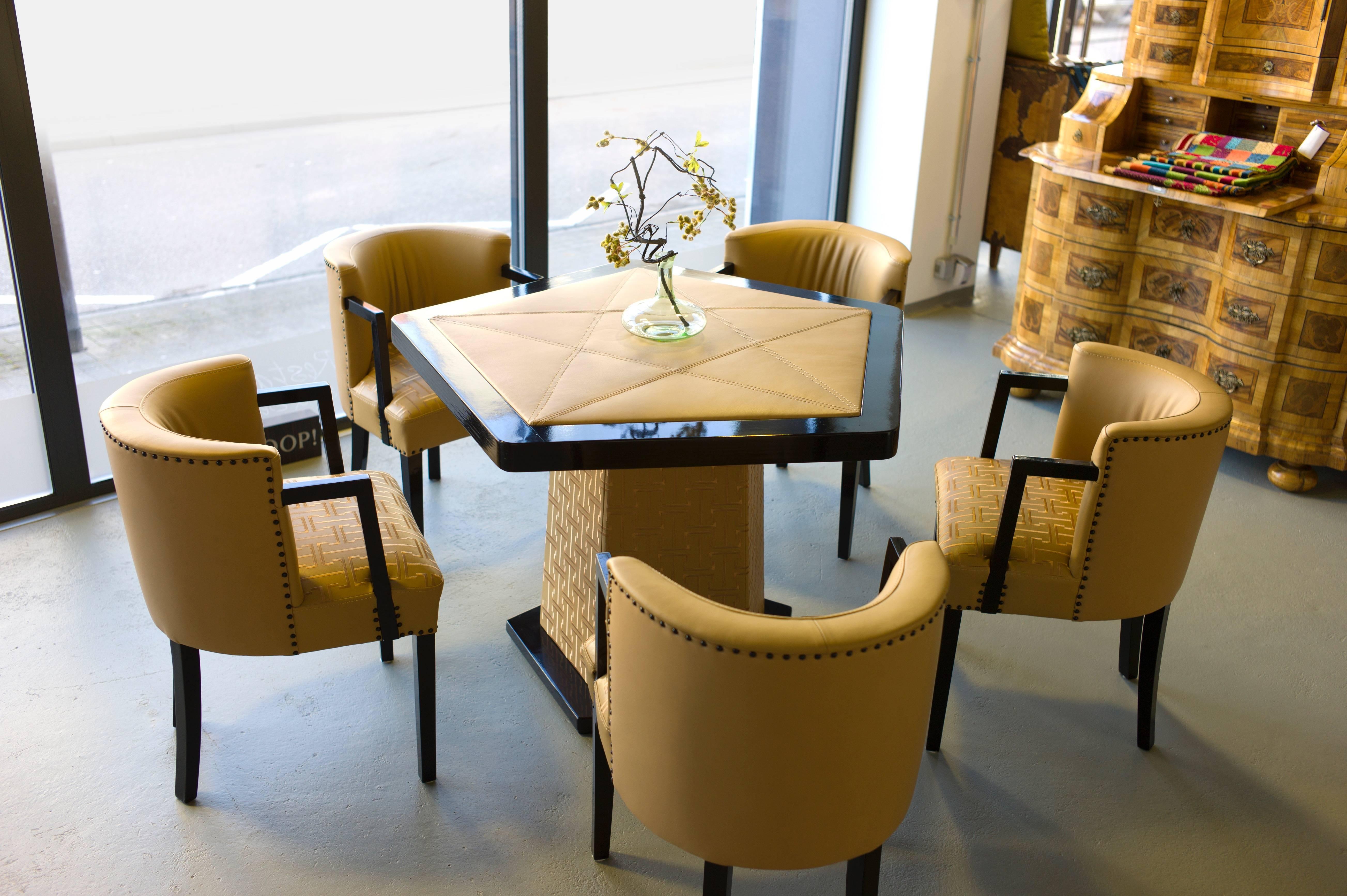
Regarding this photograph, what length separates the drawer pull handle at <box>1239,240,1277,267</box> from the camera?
361 cm

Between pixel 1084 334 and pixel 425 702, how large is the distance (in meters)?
2.98

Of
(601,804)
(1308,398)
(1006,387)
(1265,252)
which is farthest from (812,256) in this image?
(601,804)

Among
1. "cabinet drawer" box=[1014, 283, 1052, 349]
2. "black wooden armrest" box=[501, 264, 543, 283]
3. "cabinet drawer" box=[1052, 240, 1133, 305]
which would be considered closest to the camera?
"black wooden armrest" box=[501, 264, 543, 283]

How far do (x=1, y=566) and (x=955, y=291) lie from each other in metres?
4.24

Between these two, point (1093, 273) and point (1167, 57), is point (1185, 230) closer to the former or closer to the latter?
point (1093, 273)

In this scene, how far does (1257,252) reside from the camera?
364cm

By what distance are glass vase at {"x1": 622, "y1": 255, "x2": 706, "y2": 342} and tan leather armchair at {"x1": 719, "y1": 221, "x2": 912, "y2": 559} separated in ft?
2.55

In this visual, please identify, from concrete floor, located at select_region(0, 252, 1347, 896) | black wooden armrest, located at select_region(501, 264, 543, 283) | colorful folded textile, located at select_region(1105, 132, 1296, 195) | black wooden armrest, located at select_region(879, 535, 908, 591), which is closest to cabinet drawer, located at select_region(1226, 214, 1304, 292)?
colorful folded textile, located at select_region(1105, 132, 1296, 195)

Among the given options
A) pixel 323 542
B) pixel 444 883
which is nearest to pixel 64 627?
pixel 323 542

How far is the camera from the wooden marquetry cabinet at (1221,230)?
3.58 m

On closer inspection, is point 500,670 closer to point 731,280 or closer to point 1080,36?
point 731,280

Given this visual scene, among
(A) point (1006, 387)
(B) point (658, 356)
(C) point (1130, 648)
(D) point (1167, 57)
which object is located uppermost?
(D) point (1167, 57)

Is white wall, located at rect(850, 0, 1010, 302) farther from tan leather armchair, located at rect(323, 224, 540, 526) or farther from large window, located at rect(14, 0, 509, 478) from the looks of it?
tan leather armchair, located at rect(323, 224, 540, 526)

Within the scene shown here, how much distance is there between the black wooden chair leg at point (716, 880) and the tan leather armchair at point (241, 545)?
0.79m
